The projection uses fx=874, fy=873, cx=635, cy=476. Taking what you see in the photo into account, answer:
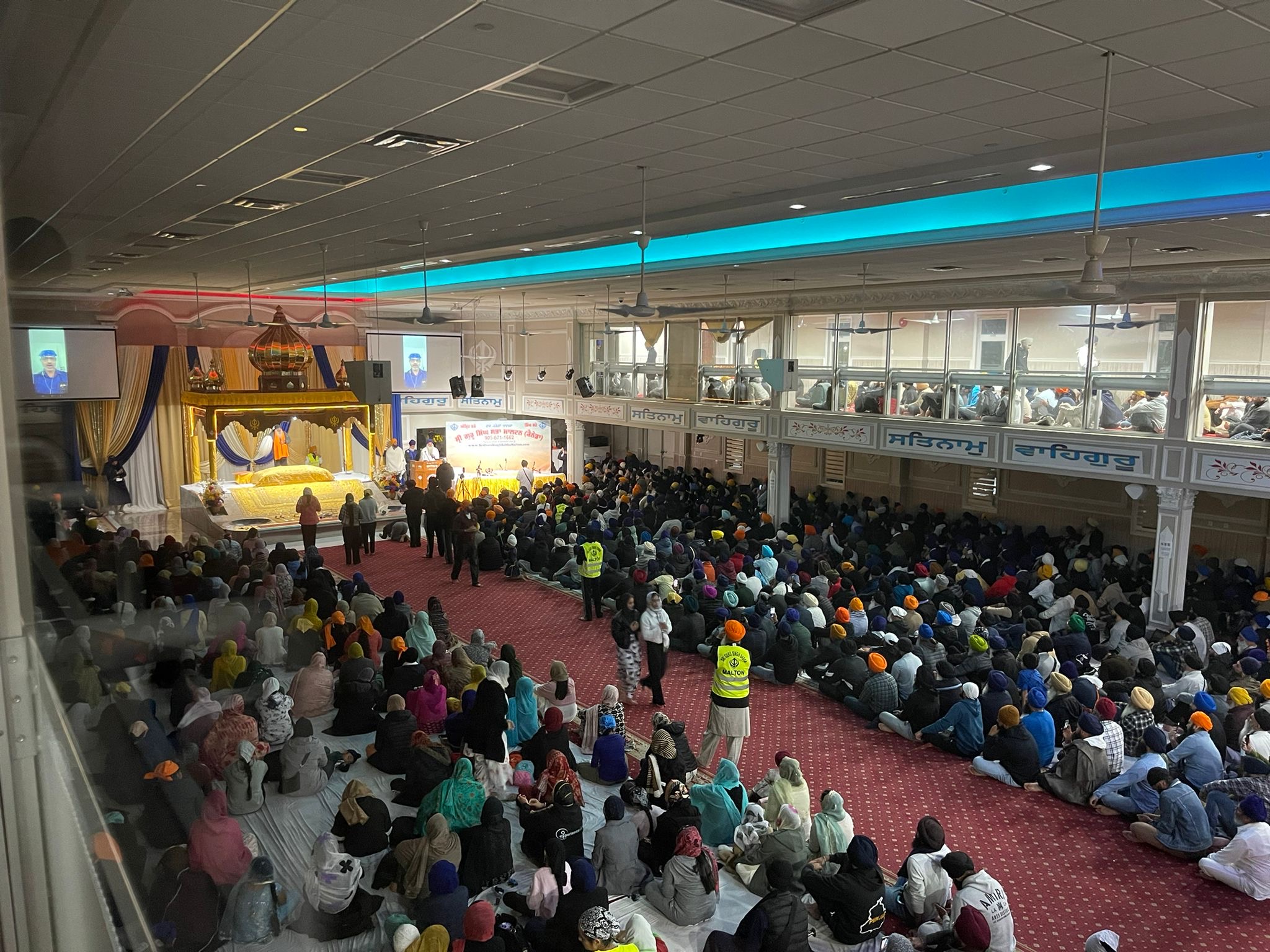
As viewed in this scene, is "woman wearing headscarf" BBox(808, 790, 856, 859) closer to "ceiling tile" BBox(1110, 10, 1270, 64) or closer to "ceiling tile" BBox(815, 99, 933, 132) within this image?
"ceiling tile" BBox(815, 99, 933, 132)

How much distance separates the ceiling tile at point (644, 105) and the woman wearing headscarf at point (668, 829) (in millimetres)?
4242

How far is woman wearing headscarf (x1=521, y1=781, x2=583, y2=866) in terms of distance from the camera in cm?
582

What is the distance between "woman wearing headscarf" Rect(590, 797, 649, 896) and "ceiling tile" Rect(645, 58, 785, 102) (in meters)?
4.17

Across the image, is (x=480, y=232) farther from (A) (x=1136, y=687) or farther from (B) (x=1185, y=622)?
(B) (x=1185, y=622)

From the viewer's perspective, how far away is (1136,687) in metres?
7.56

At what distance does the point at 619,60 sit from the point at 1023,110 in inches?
83.7

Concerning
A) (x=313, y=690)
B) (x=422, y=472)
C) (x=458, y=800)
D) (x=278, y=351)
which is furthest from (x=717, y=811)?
(x=422, y=472)

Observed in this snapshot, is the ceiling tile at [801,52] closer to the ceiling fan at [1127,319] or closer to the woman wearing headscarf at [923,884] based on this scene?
the ceiling fan at [1127,319]

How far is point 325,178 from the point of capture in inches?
256

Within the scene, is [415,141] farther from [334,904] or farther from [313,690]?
[313,690]

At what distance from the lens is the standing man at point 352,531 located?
14875mm

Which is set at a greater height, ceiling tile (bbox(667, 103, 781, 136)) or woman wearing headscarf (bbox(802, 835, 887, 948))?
ceiling tile (bbox(667, 103, 781, 136))

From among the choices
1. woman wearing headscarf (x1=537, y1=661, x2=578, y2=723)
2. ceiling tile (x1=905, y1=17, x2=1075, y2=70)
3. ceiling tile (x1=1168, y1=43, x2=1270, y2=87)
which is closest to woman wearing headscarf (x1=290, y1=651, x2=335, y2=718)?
woman wearing headscarf (x1=537, y1=661, x2=578, y2=723)

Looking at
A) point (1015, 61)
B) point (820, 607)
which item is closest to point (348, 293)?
point (820, 607)
